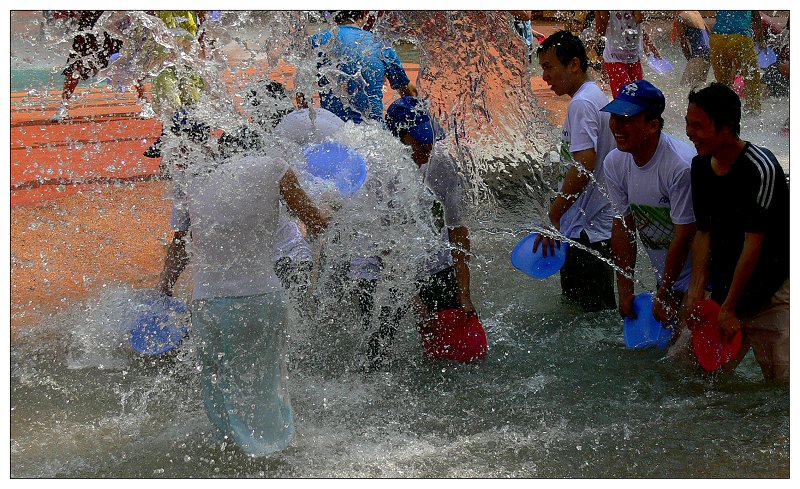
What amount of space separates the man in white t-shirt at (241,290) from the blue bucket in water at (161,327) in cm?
87

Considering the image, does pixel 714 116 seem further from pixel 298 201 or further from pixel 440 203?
pixel 298 201

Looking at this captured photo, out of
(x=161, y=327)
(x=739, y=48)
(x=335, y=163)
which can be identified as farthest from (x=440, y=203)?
(x=739, y=48)

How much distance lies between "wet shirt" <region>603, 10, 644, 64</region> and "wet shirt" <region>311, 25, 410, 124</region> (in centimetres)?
268

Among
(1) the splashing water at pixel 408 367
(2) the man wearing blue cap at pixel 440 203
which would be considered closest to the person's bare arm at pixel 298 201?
(1) the splashing water at pixel 408 367

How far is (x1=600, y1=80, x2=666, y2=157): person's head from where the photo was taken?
366 cm

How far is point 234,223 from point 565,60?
203 cm

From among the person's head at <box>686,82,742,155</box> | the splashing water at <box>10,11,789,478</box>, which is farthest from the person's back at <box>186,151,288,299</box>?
the person's head at <box>686,82,742,155</box>

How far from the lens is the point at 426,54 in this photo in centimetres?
450

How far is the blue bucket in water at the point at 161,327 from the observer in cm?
397

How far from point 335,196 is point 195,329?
909mm

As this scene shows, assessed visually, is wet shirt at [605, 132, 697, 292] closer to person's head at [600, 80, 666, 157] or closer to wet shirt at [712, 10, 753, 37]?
person's head at [600, 80, 666, 157]

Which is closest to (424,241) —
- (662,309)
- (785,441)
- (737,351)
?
(662,309)

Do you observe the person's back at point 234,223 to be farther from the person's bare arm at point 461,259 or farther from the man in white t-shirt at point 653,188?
the man in white t-shirt at point 653,188
